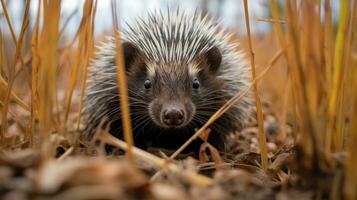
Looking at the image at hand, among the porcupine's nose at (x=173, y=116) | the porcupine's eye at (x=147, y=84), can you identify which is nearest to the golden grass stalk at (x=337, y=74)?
the porcupine's nose at (x=173, y=116)

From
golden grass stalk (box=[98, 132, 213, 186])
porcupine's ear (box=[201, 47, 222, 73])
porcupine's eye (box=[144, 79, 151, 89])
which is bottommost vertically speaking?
golden grass stalk (box=[98, 132, 213, 186])

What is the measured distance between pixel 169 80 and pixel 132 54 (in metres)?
0.51

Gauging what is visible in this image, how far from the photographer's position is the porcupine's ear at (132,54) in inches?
158

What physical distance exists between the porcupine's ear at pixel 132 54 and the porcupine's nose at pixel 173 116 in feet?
2.50

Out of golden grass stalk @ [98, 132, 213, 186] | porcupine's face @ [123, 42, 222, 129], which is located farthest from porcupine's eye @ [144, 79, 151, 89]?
golden grass stalk @ [98, 132, 213, 186]

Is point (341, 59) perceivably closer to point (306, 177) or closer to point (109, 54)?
point (306, 177)

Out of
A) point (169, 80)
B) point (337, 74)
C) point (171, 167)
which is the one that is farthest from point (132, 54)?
point (337, 74)

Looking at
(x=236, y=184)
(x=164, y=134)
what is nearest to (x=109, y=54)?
(x=164, y=134)

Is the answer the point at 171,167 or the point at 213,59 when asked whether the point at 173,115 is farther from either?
the point at 171,167

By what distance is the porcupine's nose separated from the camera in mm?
3389

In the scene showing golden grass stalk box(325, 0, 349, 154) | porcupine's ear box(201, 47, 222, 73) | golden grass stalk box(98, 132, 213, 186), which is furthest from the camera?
porcupine's ear box(201, 47, 222, 73)

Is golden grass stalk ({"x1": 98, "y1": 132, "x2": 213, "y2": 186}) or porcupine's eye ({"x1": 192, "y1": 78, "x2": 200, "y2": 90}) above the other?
porcupine's eye ({"x1": 192, "y1": 78, "x2": 200, "y2": 90})

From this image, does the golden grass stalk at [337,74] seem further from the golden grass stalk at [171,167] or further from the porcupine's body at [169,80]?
the porcupine's body at [169,80]

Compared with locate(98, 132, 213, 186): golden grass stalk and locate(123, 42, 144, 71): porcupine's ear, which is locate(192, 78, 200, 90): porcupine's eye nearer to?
locate(123, 42, 144, 71): porcupine's ear
